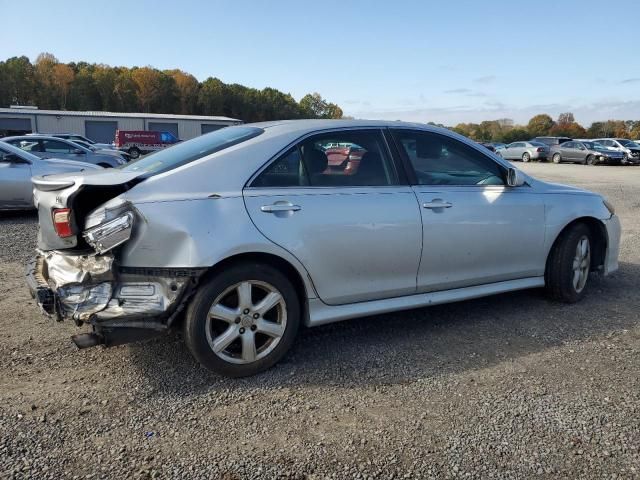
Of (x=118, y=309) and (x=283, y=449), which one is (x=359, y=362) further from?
(x=118, y=309)

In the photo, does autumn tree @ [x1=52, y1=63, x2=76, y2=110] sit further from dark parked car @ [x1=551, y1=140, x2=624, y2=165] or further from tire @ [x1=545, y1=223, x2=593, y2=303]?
tire @ [x1=545, y1=223, x2=593, y2=303]

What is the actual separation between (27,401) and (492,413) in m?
2.62

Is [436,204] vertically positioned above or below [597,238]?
above

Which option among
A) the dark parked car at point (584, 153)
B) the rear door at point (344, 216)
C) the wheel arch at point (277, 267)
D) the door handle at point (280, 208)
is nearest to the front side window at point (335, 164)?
the rear door at point (344, 216)

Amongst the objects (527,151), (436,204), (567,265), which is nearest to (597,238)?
(567,265)

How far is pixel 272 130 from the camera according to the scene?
368cm

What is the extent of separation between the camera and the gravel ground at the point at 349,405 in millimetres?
2492

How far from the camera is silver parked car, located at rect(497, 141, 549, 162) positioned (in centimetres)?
3475

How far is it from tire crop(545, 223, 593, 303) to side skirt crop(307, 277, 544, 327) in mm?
249

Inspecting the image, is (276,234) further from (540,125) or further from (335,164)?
(540,125)

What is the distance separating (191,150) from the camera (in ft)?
12.2

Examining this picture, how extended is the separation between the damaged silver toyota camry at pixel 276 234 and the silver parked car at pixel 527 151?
31501 mm

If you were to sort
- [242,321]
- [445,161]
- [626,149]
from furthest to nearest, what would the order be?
[626,149] < [445,161] < [242,321]

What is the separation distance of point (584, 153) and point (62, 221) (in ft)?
113
